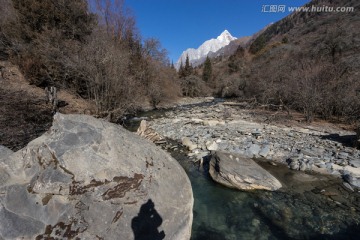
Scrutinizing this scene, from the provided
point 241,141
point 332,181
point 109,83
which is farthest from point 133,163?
point 109,83

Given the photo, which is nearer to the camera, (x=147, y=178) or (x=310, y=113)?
(x=147, y=178)

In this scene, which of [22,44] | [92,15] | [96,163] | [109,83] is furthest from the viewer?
[92,15]

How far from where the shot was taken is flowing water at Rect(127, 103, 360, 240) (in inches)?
148

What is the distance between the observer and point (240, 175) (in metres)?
5.23

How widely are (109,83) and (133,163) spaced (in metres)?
8.59

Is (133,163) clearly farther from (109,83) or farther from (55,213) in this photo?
(109,83)

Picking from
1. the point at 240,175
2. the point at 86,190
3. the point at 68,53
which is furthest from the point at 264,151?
the point at 68,53

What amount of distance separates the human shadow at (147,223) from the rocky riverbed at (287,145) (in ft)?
13.8

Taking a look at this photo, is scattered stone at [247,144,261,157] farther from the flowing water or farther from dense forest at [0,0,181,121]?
dense forest at [0,0,181,121]

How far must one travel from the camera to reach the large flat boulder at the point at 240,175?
5125 millimetres

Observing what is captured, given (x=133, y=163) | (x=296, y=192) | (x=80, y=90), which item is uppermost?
(x=80, y=90)

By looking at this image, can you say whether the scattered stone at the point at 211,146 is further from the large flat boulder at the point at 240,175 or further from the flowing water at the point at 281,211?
the flowing water at the point at 281,211

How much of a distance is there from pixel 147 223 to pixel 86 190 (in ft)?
3.09

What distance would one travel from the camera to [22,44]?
13156mm
